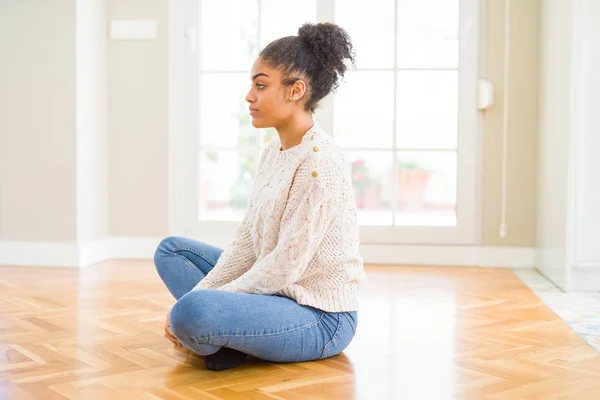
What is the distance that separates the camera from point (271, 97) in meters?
2.40

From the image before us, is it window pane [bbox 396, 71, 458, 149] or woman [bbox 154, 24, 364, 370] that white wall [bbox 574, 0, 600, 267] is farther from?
woman [bbox 154, 24, 364, 370]

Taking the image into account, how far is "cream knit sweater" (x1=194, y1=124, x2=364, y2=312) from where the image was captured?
2.26m

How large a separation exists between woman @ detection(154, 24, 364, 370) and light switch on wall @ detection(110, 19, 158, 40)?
2678 millimetres

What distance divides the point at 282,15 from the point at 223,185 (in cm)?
108

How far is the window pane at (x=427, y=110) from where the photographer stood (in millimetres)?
4832

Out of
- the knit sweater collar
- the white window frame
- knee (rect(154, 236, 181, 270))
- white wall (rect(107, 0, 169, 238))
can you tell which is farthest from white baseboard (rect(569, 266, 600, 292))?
white wall (rect(107, 0, 169, 238))

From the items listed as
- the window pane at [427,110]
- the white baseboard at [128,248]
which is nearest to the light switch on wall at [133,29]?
the white baseboard at [128,248]

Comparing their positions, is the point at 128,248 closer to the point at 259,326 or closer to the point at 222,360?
the point at 222,360

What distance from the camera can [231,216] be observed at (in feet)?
16.6

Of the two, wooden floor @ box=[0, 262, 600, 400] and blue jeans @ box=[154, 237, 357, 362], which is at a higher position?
blue jeans @ box=[154, 237, 357, 362]

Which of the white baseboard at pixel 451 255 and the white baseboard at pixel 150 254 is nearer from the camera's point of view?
the white baseboard at pixel 150 254

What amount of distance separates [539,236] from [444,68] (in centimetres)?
111

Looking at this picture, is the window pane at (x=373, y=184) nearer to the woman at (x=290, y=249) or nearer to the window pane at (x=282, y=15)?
the window pane at (x=282, y=15)

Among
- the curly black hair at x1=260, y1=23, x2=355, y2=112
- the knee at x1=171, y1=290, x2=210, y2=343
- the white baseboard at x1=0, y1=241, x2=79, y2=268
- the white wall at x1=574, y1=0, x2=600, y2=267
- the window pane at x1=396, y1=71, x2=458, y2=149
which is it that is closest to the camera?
the knee at x1=171, y1=290, x2=210, y2=343
